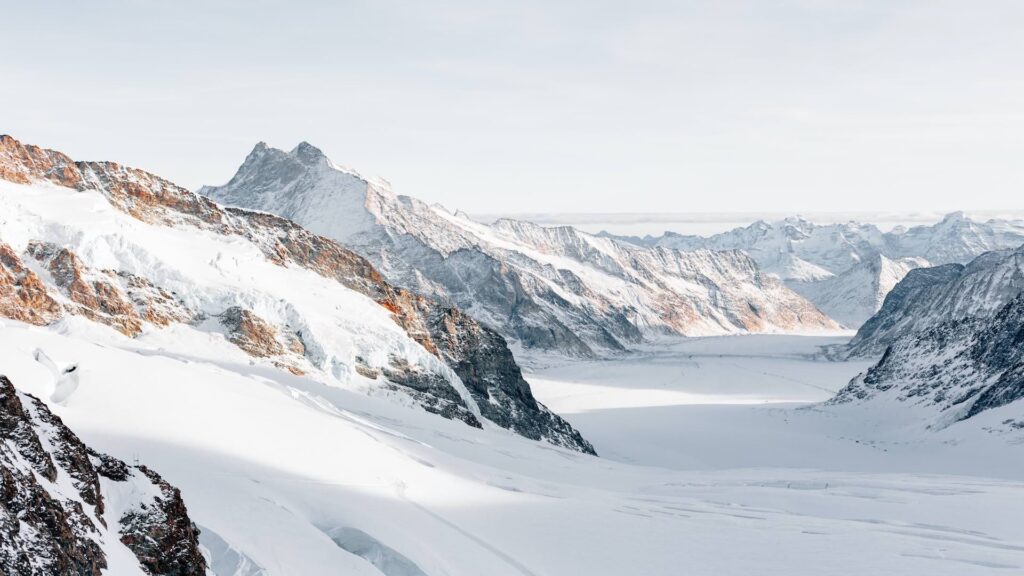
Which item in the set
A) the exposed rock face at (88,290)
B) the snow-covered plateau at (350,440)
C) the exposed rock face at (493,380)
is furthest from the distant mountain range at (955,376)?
the exposed rock face at (88,290)

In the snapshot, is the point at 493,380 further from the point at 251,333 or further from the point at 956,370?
the point at 956,370

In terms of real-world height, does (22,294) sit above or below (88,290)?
below

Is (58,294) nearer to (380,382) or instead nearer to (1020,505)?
(380,382)

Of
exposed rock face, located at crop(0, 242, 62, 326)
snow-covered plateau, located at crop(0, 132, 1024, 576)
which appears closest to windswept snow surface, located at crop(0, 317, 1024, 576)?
snow-covered plateau, located at crop(0, 132, 1024, 576)

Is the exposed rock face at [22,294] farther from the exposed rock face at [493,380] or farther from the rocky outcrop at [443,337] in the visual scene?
the exposed rock face at [493,380]

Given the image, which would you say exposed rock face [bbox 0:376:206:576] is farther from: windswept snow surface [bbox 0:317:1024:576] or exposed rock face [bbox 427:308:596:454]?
exposed rock face [bbox 427:308:596:454]

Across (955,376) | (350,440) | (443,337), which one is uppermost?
(443,337)

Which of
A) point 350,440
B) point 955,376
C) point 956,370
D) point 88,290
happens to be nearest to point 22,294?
point 88,290
